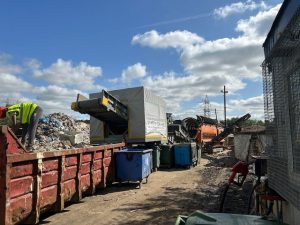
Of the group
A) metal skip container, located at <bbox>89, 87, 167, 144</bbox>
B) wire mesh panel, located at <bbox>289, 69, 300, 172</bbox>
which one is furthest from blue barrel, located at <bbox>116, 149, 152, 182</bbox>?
wire mesh panel, located at <bbox>289, 69, 300, 172</bbox>

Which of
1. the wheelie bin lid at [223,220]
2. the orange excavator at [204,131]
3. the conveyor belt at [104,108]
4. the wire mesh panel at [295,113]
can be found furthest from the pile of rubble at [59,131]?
the wheelie bin lid at [223,220]

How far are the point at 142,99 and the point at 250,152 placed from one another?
7.24 m

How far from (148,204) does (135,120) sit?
19.2 feet

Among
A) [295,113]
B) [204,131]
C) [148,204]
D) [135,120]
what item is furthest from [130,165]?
[204,131]

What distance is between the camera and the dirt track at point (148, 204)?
6.91 metres

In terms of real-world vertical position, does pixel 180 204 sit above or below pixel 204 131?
below

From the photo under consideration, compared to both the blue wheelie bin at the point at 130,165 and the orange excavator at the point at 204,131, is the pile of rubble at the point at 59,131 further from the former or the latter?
the blue wheelie bin at the point at 130,165

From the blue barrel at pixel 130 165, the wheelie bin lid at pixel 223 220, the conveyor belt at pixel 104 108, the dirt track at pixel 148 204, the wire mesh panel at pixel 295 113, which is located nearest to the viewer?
the wheelie bin lid at pixel 223 220

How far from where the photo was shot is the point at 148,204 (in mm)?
8305

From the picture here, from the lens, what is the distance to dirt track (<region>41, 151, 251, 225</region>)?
22.7 feet

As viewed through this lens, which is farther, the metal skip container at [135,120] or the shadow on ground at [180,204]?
the metal skip container at [135,120]

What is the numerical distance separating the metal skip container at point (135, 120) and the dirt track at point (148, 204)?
2.42 m

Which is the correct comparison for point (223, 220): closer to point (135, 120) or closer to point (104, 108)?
point (104, 108)

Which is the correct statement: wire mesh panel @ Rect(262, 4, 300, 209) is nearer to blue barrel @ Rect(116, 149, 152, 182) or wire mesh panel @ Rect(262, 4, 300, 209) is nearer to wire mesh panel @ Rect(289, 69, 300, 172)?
wire mesh panel @ Rect(289, 69, 300, 172)
